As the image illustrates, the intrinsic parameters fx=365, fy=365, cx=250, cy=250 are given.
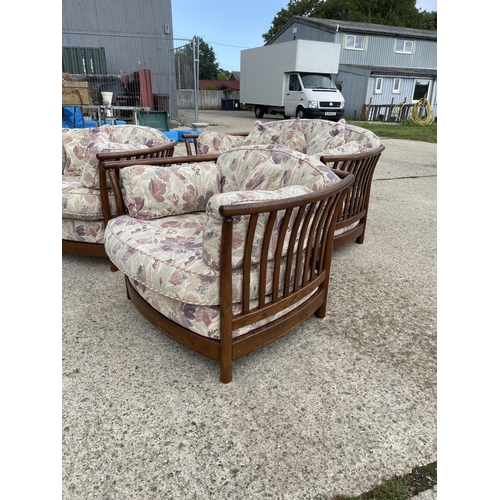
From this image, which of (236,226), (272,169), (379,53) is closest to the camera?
(236,226)

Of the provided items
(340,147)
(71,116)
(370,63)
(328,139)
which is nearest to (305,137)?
(328,139)

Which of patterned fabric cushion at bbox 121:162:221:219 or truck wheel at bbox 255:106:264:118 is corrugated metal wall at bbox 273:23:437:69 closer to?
truck wheel at bbox 255:106:264:118

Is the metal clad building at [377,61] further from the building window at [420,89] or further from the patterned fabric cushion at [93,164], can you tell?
the patterned fabric cushion at [93,164]

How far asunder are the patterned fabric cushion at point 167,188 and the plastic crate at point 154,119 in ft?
16.6

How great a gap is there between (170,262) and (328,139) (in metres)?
2.04

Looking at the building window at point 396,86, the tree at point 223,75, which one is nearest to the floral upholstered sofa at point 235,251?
the building window at point 396,86

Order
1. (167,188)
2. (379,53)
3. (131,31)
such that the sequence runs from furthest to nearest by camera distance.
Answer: (379,53)
(131,31)
(167,188)

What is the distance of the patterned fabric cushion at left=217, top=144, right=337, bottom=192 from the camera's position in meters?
1.79

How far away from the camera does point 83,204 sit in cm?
A: 260

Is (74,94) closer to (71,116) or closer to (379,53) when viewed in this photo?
(71,116)

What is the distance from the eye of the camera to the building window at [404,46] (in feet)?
66.6

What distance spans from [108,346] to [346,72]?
1961 cm

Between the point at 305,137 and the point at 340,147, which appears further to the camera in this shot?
the point at 305,137

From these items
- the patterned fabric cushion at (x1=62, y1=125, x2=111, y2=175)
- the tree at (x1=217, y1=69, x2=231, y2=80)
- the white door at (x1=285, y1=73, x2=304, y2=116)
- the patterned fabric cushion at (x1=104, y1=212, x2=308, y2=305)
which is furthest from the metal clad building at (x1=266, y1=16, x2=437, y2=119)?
the tree at (x1=217, y1=69, x2=231, y2=80)
